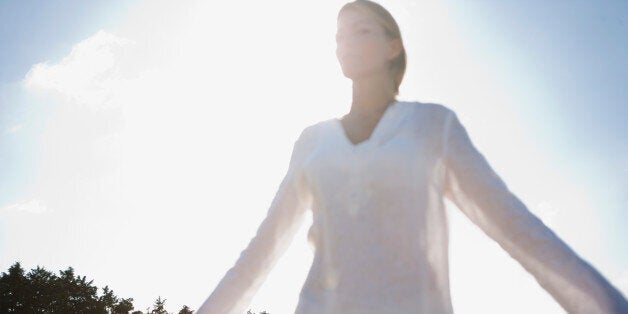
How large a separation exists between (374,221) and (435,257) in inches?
11.5

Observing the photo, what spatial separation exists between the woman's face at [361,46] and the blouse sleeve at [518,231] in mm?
545

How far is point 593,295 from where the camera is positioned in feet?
5.50

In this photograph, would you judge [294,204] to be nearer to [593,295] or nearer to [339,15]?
[339,15]

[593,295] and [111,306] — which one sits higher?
[111,306]

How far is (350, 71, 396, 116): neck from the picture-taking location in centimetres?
254

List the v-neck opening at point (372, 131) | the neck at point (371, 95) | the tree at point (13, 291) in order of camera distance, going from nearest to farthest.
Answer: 1. the v-neck opening at point (372, 131)
2. the neck at point (371, 95)
3. the tree at point (13, 291)

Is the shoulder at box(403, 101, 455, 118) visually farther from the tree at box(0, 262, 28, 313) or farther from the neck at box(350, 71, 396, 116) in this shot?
the tree at box(0, 262, 28, 313)

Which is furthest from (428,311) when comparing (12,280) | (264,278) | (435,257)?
(12,280)

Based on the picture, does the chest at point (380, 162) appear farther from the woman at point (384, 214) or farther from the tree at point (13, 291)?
the tree at point (13, 291)

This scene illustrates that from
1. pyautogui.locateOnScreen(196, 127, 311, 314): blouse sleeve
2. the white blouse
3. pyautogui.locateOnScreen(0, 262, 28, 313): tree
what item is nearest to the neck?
the white blouse

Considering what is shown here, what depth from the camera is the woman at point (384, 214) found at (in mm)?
1856

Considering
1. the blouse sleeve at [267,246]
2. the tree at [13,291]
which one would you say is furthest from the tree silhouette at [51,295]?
the blouse sleeve at [267,246]

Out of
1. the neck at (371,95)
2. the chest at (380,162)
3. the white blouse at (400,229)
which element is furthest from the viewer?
the neck at (371,95)

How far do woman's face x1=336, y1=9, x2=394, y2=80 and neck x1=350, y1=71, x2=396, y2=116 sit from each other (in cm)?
4
